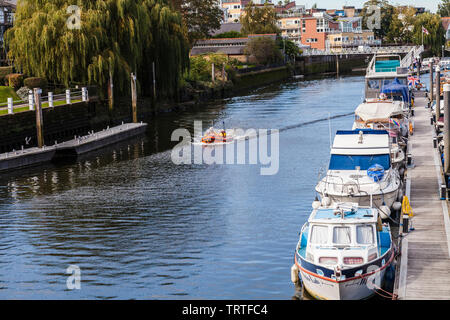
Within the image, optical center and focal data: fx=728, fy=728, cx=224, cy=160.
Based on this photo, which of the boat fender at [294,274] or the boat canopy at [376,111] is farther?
the boat canopy at [376,111]

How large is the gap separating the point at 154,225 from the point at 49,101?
26.7 m

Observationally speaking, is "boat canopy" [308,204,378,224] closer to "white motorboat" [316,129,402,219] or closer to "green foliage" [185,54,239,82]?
"white motorboat" [316,129,402,219]

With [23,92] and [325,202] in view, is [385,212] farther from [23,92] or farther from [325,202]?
[23,92]

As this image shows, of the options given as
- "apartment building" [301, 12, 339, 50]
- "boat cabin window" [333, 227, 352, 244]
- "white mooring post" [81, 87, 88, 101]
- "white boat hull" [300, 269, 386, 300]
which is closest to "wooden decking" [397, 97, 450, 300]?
"white boat hull" [300, 269, 386, 300]

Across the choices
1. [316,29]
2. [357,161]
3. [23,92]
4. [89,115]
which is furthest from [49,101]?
[316,29]

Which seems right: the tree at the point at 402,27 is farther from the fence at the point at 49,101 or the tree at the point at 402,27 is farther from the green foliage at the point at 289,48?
the fence at the point at 49,101

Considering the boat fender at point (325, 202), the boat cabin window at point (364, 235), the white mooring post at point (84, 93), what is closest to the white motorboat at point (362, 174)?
the boat fender at point (325, 202)

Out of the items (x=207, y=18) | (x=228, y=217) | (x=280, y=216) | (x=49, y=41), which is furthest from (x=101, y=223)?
(x=207, y=18)

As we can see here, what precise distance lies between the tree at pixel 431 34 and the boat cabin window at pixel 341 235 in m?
155

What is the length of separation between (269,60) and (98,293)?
366 feet

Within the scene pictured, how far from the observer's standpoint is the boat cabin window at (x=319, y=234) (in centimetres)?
2344

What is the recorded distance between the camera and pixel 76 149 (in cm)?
5144

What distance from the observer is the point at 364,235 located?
77.0ft

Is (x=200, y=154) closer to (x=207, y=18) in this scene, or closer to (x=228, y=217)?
(x=228, y=217)
